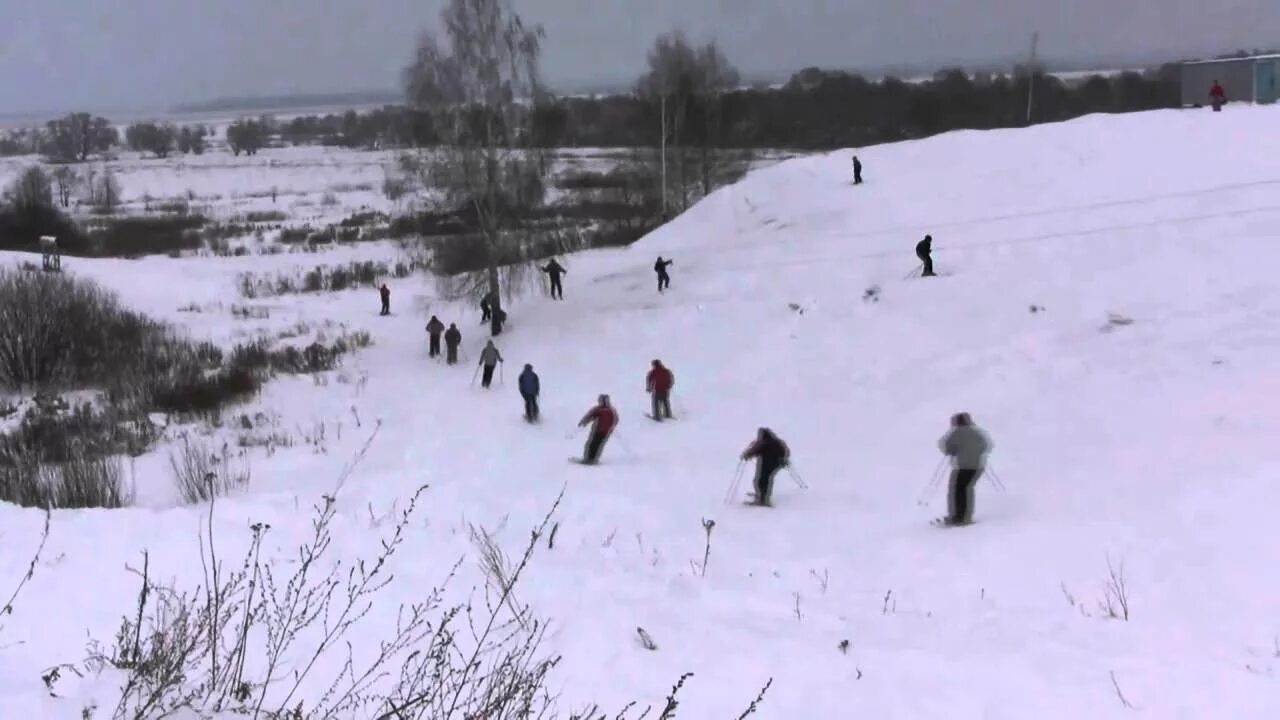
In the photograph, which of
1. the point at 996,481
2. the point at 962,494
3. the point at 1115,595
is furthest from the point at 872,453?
the point at 1115,595

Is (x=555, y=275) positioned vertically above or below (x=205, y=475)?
above

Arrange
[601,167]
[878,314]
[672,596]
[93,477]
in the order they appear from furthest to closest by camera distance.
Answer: [601,167]
[878,314]
[93,477]
[672,596]

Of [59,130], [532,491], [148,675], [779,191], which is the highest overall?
[59,130]

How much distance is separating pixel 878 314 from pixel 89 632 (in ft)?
52.3

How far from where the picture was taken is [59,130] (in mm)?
131500

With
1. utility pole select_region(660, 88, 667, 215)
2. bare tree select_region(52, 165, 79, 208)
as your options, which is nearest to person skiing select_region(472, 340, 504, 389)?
utility pole select_region(660, 88, 667, 215)

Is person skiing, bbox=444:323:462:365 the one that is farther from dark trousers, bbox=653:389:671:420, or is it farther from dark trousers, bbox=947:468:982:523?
dark trousers, bbox=947:468:982:523

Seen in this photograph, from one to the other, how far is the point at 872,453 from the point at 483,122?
13.8 meters

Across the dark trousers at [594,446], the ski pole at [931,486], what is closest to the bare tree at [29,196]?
the dark trousers at [594,446]

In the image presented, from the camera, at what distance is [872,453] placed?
42.4 ft

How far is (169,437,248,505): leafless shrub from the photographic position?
10469 mm

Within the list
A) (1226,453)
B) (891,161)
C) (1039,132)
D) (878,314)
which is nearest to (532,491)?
(1226,453)

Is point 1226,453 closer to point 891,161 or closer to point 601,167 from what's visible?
point 891,161

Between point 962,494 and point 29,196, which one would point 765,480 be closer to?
point 962,494
